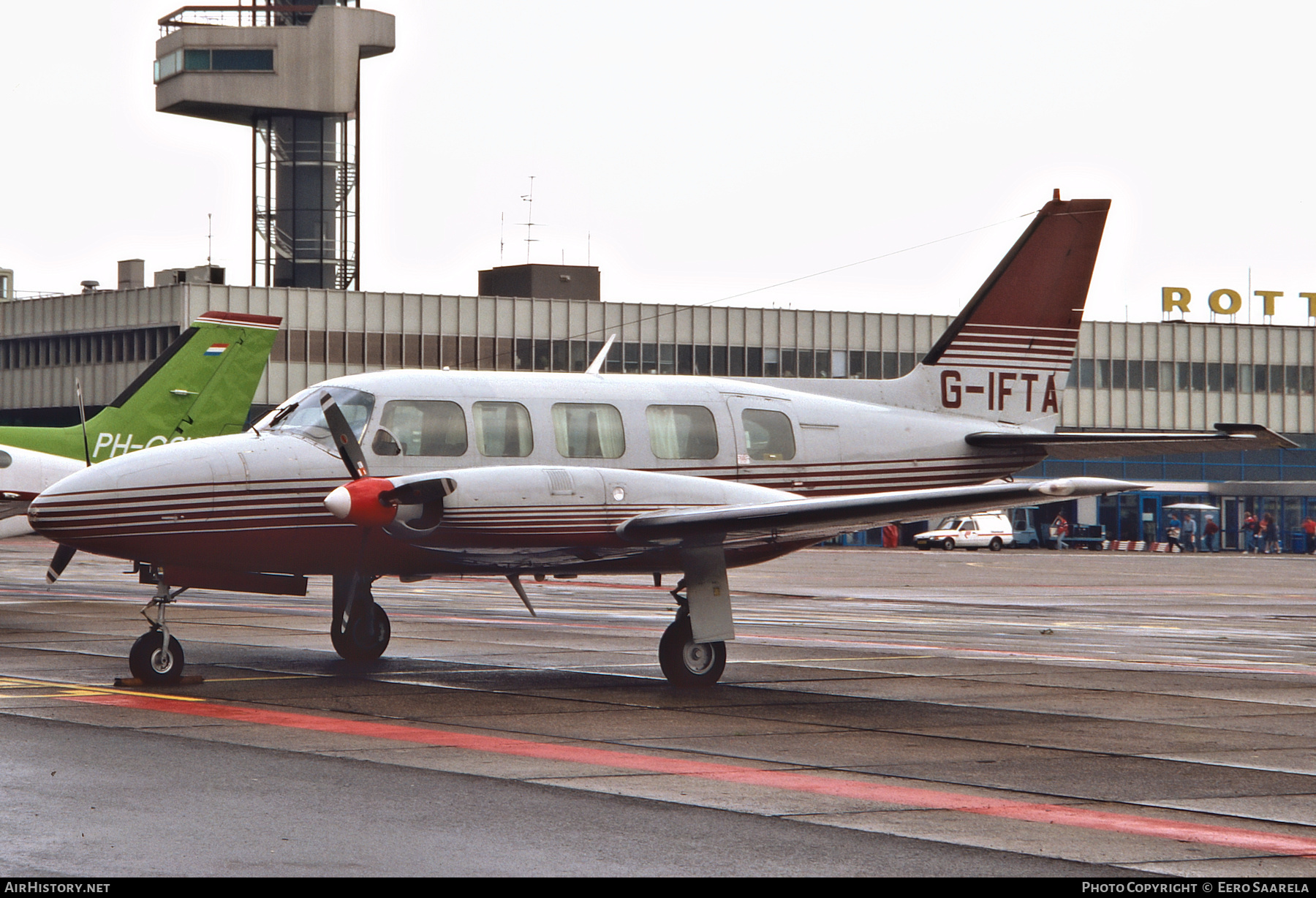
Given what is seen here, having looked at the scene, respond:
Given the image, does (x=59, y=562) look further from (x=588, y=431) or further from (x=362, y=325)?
(x=362, y=325)

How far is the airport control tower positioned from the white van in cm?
3861

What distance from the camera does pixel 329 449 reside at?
1566 centimetres

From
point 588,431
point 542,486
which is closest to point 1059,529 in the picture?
point 588,431

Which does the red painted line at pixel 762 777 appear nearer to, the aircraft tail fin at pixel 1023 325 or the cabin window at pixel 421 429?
the cabin window at pixel 421 429

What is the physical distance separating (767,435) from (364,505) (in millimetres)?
5263

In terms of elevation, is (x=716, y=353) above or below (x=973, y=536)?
above

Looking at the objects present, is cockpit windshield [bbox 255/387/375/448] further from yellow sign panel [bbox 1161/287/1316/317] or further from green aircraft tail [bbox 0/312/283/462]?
yellow sign panel [bbox 1161/287/1316/317]

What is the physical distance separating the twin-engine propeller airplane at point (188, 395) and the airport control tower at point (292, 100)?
63258 mm

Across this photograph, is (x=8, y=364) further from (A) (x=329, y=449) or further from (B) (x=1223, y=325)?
(A) (x=329, y=449)

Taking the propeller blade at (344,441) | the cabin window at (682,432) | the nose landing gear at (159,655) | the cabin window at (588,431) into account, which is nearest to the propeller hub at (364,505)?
the propeller blade at (344,441)

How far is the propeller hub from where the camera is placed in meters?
14.0

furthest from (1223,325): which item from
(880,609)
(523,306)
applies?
(880,609)

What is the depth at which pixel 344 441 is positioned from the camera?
49.4ft

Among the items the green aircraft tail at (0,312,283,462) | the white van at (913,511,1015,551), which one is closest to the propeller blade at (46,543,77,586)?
the green aircraft tail at (0,312,283,462)
